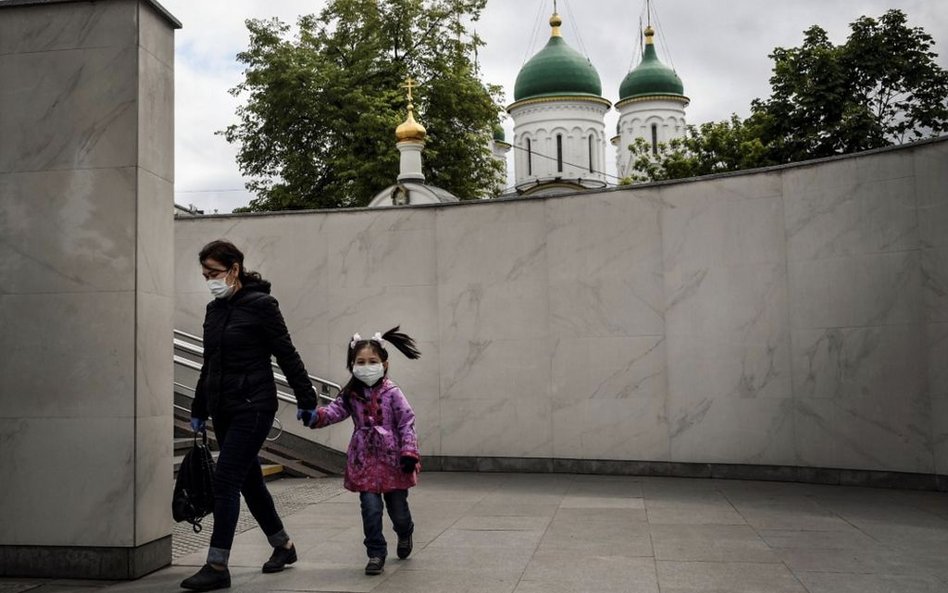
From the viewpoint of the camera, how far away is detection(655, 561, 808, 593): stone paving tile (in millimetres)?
5234

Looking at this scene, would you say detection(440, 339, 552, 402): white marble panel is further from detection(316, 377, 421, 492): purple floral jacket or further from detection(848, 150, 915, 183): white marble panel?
detection(316, 377, 421, 492): purple floral jacket

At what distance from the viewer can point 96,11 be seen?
6.11 metres

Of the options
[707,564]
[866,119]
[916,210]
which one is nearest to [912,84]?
[866,119]

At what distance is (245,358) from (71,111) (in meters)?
2.02

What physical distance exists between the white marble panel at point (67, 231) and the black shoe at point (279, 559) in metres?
1.87

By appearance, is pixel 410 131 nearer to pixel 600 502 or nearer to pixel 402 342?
pixel 600 502

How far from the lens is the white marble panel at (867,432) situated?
925 cm

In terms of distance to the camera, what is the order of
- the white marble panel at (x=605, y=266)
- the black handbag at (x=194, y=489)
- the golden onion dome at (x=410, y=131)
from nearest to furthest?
1. the black handbag at (x=194, y=489)
2. the white marble panel at (x=605, y=266)
3. the golden onion dome at (x=410, y=131)

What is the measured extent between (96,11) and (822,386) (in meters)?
7.63

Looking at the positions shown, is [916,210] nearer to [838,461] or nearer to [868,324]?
[868,324]

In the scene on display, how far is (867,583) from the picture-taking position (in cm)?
533

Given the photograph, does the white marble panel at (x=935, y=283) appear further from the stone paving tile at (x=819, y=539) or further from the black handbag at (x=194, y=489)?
the black handbag at (x=194, y=489)

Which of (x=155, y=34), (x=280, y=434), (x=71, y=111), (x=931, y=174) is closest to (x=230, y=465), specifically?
(x=71, y=111)

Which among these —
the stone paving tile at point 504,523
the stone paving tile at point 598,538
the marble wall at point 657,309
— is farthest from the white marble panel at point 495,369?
the stone paving tile at point 598,538
